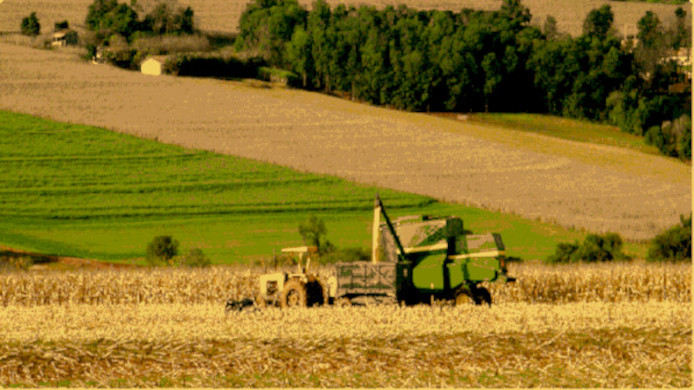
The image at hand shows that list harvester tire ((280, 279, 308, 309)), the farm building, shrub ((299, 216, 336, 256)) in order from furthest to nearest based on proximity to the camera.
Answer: the farm building < shrub ((299, 216, 336, 256)) < harvester tire ((280, 279, 308, 309))

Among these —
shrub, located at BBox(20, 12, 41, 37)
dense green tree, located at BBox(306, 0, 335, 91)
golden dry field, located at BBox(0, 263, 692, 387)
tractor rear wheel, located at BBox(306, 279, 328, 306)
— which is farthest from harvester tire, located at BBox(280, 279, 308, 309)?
shrub, located at BBox(20, 12, 41, 37)

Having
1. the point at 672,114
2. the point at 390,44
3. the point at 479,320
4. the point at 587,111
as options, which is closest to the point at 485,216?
the point at 479,320

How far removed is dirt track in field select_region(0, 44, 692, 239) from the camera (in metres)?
60.6

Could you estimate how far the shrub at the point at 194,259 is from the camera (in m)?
45.0

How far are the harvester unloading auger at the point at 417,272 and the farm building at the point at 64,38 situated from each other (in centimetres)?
7986

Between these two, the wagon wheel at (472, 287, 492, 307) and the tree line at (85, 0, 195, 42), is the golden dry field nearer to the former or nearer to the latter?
the wagon wheel at (472, 287, 492, 307)

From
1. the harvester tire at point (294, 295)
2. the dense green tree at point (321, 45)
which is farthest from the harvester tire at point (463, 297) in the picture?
the dense green tree at point (321, 45)

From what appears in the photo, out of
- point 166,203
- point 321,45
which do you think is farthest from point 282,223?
point 321,45

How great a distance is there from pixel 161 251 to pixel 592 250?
19767 mm

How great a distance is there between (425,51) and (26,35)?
3985 cm

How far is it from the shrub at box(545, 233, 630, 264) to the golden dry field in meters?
22.2

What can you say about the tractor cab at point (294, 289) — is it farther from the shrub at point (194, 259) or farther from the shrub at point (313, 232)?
the shrub at point (313, 232)

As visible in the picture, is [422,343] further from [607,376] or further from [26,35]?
[26,35]

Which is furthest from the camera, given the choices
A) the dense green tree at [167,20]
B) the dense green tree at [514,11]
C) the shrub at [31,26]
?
the dense green tree at [514,11]
